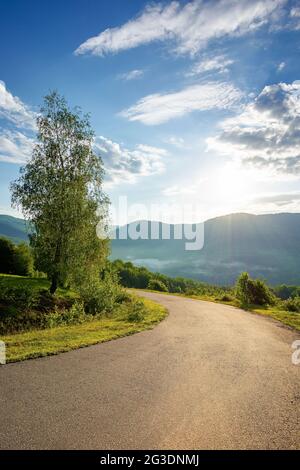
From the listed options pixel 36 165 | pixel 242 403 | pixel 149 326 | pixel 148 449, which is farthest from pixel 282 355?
pixel 36 165

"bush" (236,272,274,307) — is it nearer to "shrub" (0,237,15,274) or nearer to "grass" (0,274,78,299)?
"grass" (0,274,78,299)

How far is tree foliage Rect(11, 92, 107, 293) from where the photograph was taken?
79.2 ft

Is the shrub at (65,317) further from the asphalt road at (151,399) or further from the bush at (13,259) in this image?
the bush at (13,259)

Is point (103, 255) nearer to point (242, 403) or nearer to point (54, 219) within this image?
point (54, 219)

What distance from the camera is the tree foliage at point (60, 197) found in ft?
79.2

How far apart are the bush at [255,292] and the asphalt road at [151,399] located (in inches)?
Answer: 1040

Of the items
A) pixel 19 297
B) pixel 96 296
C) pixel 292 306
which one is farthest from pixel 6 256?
pixel 292 306

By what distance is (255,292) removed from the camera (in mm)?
37688

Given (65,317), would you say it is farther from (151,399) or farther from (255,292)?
(255,292)

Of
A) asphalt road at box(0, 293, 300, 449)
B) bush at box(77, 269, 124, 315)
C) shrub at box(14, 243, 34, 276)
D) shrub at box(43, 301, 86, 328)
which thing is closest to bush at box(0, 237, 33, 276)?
shrub at box(14, 243, 34, 276)

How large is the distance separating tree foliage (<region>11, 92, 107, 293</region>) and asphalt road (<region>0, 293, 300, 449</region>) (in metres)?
13.3

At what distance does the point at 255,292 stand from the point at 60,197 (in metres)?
25.1

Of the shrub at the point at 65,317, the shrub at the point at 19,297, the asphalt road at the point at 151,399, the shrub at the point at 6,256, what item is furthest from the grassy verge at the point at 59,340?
the shrub at the point at 6,256

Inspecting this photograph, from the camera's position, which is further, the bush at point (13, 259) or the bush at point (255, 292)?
the bush at point (13, 259)
